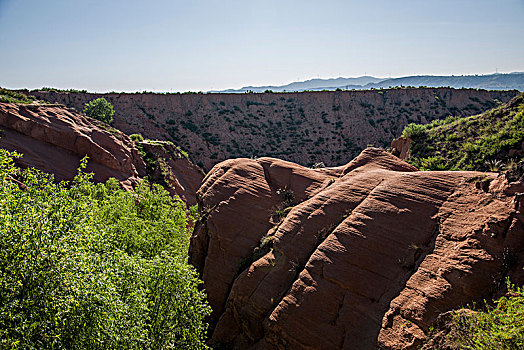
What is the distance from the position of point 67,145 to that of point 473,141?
3823cm

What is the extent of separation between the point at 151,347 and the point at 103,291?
3.59m

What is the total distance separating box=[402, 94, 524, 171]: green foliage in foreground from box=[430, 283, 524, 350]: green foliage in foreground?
12707 mm

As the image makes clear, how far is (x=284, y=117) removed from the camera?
7812 cm

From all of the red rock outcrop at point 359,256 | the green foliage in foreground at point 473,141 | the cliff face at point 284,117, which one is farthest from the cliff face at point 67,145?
the green foliage in foreground at point 473,141

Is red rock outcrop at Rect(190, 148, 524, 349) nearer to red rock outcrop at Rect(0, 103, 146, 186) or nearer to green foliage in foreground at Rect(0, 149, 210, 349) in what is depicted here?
green foliage in foreground at Rect(0, 149, 210, 349)

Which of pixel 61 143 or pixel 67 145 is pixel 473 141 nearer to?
pixel 67 145

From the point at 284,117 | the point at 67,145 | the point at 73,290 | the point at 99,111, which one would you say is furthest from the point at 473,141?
the point at 99,111

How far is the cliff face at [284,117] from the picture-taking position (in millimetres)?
68312

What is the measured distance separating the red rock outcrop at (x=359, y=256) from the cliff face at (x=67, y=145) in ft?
82.0

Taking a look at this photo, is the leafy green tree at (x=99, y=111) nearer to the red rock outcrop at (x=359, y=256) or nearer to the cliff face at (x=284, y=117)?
the cliff face at (x=284, y=117)

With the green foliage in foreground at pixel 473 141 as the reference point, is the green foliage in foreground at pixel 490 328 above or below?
below

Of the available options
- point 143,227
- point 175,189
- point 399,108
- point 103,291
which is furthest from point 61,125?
point 399,108

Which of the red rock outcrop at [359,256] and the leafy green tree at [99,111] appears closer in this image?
the red rock outcrop at [359,256]

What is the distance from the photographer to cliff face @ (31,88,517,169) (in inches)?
2689
